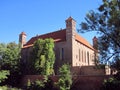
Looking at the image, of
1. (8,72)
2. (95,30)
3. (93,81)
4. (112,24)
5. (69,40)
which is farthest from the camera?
(69,40)

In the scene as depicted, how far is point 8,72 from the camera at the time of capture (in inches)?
1684

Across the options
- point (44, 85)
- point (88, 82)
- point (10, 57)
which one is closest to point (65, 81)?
point (88, 82)

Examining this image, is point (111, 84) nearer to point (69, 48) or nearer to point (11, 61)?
point (69, 48)

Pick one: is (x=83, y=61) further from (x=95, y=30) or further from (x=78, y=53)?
(x=95, y=30)

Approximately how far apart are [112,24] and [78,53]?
76.0 feet

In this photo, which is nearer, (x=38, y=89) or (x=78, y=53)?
(x=38, y=89)

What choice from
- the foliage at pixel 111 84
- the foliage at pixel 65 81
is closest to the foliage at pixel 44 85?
the foliage at pixel 65 81

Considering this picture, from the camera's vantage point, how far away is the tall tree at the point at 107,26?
26.5 metres

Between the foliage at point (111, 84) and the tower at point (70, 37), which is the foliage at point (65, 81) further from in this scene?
the tower at point (70, 37)

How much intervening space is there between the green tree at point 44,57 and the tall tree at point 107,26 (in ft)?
52.5

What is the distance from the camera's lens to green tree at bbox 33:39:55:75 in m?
43.4

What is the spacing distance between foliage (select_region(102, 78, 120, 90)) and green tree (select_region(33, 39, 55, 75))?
14.8 metres

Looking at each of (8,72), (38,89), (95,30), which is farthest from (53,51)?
(95,30)

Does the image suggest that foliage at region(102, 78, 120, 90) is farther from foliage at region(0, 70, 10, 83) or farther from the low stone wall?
foliage at region(0, 70, 10, 83)
